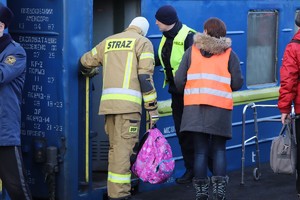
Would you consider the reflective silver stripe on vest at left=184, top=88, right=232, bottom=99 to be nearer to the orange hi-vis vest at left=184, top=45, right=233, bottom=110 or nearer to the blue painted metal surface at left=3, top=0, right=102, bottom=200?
the orange hi-vis vest at left=184, top=45, right=233, bottom=110

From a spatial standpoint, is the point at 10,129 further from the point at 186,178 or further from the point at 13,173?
the point at 186,178

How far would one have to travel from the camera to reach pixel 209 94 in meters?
6.63

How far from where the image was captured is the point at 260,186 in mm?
8211

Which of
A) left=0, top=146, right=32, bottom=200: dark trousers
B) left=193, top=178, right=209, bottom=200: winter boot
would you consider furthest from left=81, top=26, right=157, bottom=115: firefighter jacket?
left=0, top=146, right=32, bottom=200: dark trousers

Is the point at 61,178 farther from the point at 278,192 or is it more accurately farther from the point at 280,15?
the point at 280,15

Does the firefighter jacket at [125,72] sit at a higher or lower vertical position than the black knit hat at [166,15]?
lower

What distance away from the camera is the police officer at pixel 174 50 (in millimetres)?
7312

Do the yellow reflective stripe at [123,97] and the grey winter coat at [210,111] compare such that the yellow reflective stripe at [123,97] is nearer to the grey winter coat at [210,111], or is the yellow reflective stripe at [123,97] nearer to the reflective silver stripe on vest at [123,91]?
the reflective silver stripe on vest at [123,91]

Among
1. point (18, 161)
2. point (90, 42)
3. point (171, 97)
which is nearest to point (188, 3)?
point (171, 97)

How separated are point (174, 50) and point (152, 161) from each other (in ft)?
4.01

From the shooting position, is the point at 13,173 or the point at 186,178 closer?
the point at 13,173

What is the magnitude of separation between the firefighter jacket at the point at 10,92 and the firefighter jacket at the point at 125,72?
110 centimetres

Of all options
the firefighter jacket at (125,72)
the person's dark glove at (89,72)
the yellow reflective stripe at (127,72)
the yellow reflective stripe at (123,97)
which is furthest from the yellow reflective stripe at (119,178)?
the person's dark glove at (89,72)

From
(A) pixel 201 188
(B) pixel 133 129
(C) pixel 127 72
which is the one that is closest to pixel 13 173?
(B) pixel 133 129
